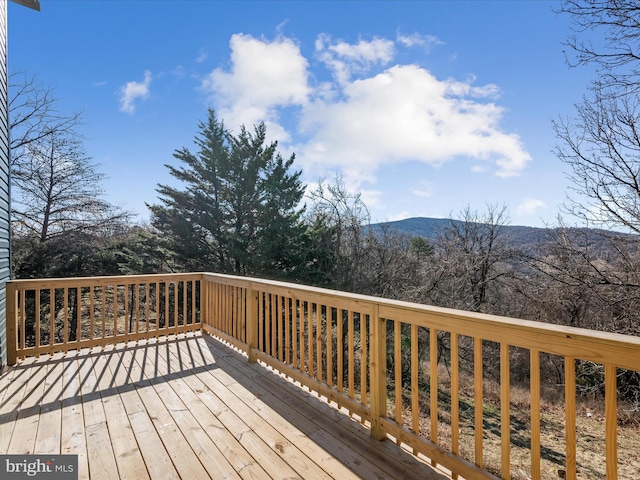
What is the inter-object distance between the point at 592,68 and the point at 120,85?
934 cm

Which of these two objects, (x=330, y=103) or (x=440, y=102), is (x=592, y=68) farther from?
(x=330, y=103)

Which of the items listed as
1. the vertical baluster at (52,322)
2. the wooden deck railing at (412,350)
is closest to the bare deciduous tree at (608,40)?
the wooden deck railing at (412,350)

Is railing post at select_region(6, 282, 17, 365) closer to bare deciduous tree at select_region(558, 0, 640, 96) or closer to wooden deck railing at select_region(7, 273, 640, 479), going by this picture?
wooden deck railing at select_region(7, 273, 640, 479)

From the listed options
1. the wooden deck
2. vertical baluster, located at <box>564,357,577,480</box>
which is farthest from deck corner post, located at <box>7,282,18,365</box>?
vertical baluster, located at <box>564,357,577,480</box>

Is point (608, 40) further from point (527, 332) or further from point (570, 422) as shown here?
point (570, 422)

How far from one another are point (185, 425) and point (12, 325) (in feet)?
8.69

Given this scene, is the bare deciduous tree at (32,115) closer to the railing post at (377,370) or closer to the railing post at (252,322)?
the railing post at (252,322)

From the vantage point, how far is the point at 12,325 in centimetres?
333

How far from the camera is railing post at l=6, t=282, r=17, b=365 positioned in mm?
3301

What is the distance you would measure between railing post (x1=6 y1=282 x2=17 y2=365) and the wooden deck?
180 millimetres

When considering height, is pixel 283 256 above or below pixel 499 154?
below

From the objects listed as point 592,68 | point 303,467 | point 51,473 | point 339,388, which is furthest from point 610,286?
point 51,473

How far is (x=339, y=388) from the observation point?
2383mm

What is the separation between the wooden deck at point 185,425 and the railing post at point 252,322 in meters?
0.15
